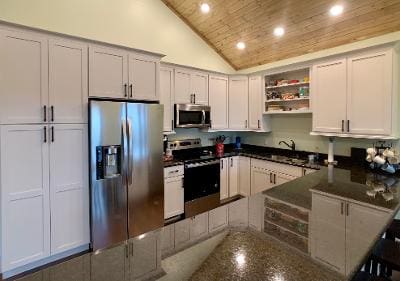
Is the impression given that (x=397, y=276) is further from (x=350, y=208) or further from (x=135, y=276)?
(x=135, y=276)

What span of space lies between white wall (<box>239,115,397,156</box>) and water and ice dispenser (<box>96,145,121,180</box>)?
2.98 metres

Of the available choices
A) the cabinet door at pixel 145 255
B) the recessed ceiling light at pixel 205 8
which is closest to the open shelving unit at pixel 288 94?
the recessed ceiling light at pixel 205 8

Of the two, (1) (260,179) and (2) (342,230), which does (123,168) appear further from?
(1) (260,179)

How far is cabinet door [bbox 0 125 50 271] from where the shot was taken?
2264 mm

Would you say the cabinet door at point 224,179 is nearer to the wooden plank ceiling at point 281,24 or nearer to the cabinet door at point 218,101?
the cabinet door at point 218,101

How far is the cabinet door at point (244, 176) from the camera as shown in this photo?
4.37m

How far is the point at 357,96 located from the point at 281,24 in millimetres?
1441

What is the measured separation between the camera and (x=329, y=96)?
339 cm

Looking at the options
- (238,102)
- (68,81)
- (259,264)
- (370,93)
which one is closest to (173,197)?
(68,81)

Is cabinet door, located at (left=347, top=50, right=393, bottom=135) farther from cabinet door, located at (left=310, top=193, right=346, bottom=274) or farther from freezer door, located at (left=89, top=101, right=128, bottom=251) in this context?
freezer door, located at (left=89, top=101, right=128, bottom=251)

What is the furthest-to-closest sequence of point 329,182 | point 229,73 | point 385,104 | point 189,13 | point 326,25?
point 229,73, point 189,13, point 326,25, point 385,104, point 329,182

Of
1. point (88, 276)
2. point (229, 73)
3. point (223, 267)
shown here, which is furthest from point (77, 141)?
point (229, 73)

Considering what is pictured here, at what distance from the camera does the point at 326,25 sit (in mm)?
3209

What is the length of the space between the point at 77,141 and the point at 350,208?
2.59 metres
